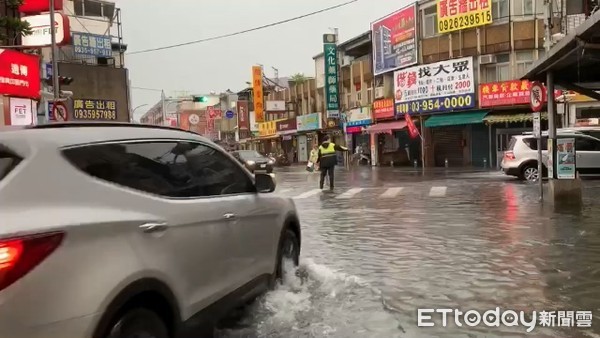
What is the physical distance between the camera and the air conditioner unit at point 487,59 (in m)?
30.4

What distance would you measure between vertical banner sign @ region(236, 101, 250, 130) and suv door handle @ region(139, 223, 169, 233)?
63.5 meters

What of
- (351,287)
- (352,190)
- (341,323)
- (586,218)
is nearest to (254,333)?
(341,323)

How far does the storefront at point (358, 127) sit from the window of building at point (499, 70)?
974 centimetres

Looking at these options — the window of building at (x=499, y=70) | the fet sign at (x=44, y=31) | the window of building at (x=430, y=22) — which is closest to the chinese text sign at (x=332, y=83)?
the window of building at (x=430, y=22)

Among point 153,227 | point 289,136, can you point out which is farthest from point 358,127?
point 153,227

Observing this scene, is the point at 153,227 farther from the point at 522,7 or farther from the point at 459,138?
the point at 459,138

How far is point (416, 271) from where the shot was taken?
22.2 ft

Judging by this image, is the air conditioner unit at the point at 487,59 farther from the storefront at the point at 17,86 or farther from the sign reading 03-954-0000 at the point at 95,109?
the sign reading 03-954-0000 at the point at 95,109

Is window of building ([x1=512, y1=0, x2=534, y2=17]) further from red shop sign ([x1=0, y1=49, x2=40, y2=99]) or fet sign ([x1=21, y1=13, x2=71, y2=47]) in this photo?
red shop sign ([x1=0, y1=49, x2=40, y2=99])

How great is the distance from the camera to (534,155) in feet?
63.8

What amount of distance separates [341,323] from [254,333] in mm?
Answer: 752

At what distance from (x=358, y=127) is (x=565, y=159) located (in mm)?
28866

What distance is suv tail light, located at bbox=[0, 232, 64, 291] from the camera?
246cm

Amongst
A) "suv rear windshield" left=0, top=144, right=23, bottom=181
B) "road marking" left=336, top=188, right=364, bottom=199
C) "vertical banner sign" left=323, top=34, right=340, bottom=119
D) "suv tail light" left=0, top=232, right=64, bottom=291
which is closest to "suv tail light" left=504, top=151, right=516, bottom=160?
"road marking" left=336, top=188, right=364, bottom=199
